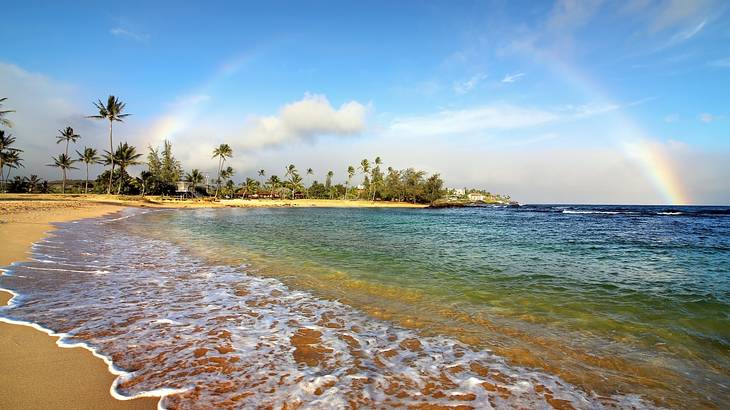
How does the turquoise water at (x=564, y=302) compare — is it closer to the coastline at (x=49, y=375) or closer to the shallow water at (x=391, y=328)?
the shallow water at (x=391, y=328)

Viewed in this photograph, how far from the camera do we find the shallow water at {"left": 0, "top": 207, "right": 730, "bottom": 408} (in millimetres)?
3764

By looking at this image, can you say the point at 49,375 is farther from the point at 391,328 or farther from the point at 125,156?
the point at 125,156

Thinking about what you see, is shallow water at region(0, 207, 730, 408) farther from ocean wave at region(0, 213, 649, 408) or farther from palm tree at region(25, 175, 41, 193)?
palm tree at region(25, 175, 41, 193)

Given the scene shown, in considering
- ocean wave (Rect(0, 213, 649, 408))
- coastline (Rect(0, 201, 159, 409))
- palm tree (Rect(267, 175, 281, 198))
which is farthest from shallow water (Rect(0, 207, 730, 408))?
palm tree (Rect(267, 175, 281, 198))

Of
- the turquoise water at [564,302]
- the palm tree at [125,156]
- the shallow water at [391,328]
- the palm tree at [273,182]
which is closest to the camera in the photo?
the shallow water at [391,328]

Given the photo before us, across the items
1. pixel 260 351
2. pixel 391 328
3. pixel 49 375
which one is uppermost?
pixel 49 375

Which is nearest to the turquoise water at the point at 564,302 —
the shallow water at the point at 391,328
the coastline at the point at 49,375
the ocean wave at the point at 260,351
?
the shallow water at the point at 391,328

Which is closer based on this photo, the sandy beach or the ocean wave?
the sandy beach

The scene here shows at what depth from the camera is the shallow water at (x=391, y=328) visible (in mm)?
3764

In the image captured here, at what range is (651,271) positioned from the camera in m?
11.4

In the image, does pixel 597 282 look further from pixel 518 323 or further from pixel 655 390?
pixel 655 390

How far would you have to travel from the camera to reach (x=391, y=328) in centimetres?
586

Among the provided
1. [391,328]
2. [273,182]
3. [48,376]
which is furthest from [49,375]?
[273,182]

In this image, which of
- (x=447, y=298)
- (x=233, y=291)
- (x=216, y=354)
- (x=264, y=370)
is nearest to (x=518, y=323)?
(x=447, y=298)
